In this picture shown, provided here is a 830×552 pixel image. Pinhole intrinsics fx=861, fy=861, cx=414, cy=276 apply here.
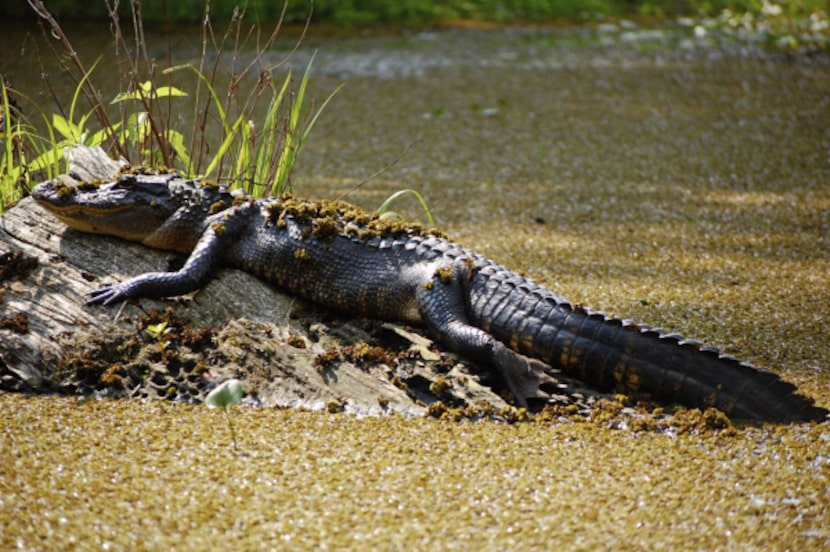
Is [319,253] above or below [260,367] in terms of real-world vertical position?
above

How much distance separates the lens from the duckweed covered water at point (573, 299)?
1.90 metres

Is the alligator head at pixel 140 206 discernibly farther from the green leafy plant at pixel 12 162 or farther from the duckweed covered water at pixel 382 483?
the duckweed covered water at pixel 382 483

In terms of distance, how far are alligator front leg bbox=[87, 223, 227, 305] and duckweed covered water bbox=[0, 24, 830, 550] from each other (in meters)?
0.40

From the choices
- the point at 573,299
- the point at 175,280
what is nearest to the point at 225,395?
the point at 175,280

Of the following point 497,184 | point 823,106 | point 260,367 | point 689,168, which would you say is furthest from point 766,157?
point 260,367

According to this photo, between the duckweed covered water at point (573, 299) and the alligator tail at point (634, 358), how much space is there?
9 cm

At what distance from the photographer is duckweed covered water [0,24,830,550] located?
1.90 m

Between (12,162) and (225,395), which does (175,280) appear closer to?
(225,395)

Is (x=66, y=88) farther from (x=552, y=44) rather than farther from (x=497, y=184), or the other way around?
(x=552, y=44)

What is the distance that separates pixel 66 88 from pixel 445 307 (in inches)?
139

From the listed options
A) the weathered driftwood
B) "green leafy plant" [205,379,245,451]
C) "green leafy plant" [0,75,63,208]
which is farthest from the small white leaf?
"green leafy plant" [0,75,63,208]

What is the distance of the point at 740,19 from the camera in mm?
8711

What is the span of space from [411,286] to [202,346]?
67 cm

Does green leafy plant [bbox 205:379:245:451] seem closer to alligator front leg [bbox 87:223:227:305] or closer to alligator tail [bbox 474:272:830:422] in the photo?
alligator front leg [bbox 87:223:227:305]
